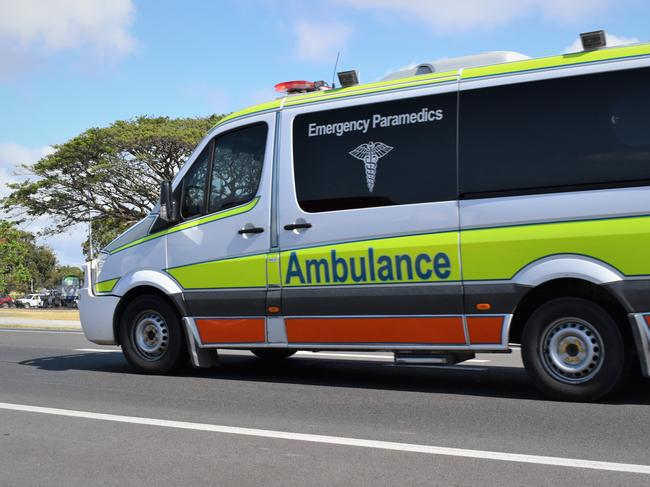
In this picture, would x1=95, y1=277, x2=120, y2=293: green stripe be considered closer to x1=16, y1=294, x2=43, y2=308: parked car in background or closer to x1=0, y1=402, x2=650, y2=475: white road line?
x1=0, y1=402, x2=650, y2=475: white road line

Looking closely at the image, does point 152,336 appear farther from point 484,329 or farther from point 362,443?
point 362,443

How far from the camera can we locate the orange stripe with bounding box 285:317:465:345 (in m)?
7.02

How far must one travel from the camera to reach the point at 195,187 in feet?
28.3

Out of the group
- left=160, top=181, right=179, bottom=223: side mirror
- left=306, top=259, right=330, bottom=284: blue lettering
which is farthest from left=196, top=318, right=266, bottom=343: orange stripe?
left=160, top=181, right=179, bottom=223: side mirror

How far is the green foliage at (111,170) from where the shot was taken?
3788 cm

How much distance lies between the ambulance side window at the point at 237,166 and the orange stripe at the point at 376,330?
55.1 inches

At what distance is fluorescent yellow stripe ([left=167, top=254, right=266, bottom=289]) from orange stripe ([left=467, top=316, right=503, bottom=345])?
2126 millimetres

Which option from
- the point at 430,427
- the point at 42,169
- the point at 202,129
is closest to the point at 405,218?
the point at 430,427

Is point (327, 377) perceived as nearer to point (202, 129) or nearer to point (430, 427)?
point (430, 427)

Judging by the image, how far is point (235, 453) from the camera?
16.7 feet

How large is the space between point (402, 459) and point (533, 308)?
2484mm

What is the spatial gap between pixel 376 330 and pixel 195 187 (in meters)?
2.61

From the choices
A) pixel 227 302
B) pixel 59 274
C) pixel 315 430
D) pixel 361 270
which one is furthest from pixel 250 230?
pixel 59 274

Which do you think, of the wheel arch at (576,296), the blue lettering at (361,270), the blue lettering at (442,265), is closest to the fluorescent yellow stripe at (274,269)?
the blue lettering at (361,270)
